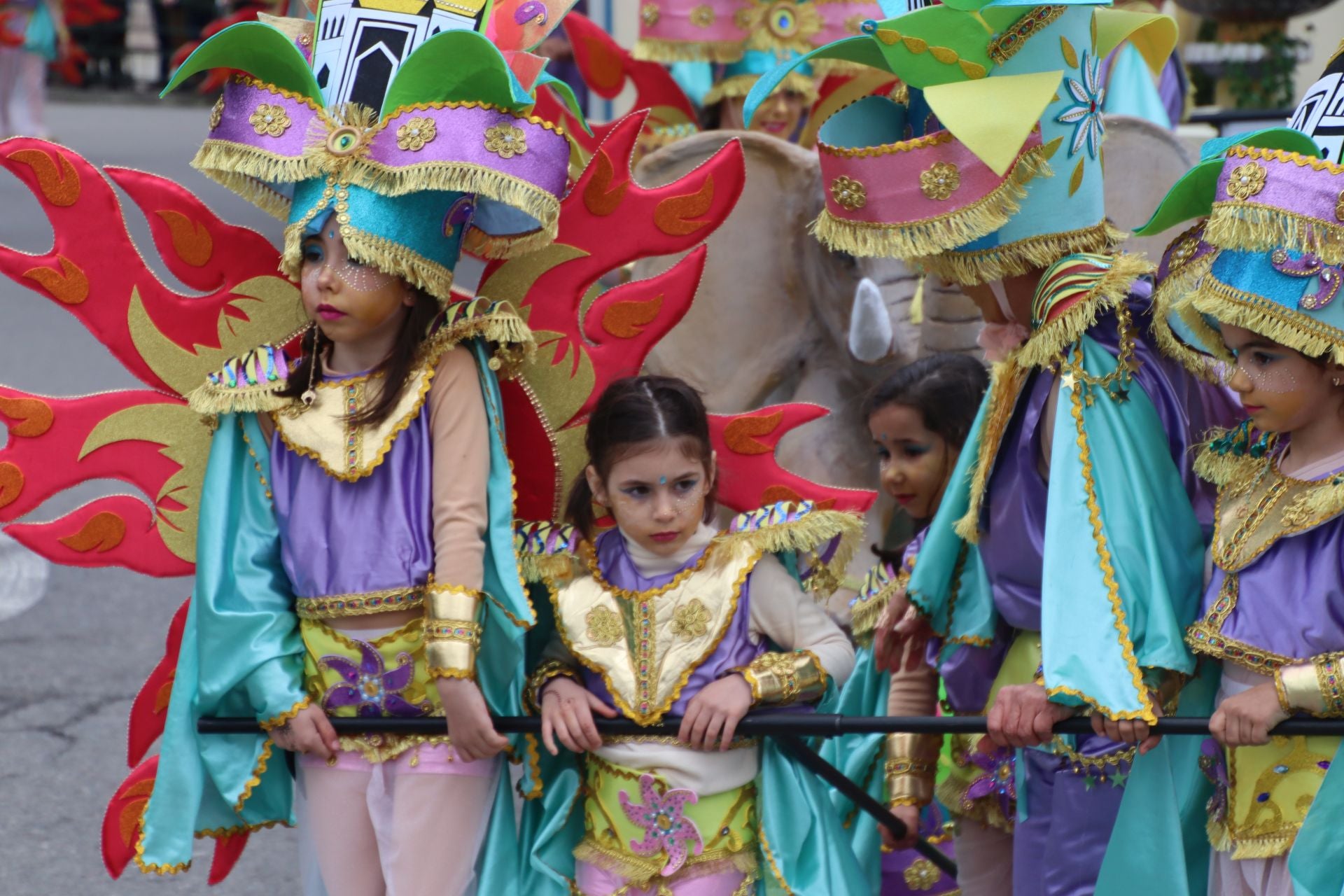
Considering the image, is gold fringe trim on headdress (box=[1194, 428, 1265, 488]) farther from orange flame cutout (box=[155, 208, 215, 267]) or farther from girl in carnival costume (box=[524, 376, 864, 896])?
orange flame cutout (box=[155, 208, 215, 267])

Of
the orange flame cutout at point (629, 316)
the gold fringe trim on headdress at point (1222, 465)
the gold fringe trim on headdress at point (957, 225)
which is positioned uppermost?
the gold fringe trim on headdress at point (957, 225)

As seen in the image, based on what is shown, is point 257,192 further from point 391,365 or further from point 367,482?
point 367,482

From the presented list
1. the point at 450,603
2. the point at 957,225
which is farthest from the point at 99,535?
the point at 957,225

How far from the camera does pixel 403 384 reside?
288 cm

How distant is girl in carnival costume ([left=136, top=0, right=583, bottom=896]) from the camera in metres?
2.78

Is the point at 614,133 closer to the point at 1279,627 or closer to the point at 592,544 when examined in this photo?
the point at 592,544

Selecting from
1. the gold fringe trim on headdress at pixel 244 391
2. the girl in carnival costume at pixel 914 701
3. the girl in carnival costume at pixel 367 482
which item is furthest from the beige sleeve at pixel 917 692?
the gold fringe trim on headdress at pixel 244 391

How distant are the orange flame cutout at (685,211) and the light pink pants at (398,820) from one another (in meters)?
1.01

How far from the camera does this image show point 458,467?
2861 millimetres

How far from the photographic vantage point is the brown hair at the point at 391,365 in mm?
2867

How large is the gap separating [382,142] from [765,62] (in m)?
3.19

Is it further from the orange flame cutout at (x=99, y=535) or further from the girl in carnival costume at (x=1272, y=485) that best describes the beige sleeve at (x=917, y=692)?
the orange flame cutout at (x=99, y=535)

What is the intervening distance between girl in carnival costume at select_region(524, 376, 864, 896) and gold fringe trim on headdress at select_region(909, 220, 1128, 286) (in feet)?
1.50

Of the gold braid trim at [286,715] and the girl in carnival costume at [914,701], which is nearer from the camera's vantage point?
the gold braid trim at [286,715]
